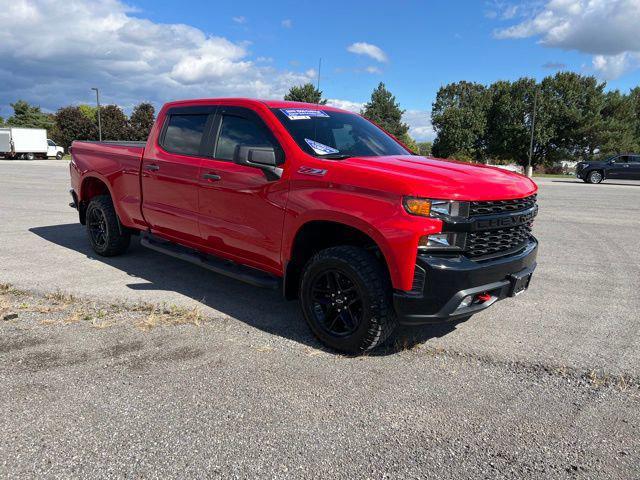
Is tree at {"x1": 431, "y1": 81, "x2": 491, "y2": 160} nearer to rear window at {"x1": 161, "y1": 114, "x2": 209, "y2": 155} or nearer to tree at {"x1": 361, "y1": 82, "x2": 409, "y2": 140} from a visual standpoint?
tree at {"x1": 361, "y1": 82, "x2": 409, "y2": 140}

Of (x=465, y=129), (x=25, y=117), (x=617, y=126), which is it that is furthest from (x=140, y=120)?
(x=617, y=126)

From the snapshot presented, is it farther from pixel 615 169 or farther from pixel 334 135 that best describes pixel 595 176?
pixel 334 135

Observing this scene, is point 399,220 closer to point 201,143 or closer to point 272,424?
point 272,424

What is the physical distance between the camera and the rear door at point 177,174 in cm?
469

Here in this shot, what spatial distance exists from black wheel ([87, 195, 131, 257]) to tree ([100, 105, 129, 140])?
210ft

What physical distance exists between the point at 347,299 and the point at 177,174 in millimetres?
2309

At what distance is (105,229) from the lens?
612 centimetres

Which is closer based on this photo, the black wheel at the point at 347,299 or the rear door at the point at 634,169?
the black wheel at the point at 347,299

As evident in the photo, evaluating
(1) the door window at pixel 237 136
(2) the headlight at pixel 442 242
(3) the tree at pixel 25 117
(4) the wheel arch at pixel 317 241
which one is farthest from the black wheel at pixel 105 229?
(3) the tree at pixel 25 117

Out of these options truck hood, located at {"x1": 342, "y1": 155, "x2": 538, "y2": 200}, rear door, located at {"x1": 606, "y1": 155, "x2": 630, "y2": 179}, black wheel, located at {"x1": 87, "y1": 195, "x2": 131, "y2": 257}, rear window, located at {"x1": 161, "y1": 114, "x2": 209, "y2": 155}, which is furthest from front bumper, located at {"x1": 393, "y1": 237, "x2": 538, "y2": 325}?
rear door, located at {"x1": 606, "y1": 155, "x2": 630, "y2": 179}

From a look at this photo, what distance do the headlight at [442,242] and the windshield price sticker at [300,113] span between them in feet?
5.77

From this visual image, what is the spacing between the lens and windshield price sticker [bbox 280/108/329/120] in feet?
13.9

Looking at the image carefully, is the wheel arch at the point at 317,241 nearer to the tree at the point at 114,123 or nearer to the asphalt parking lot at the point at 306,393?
the asphalt parking lot at the point at 306,393

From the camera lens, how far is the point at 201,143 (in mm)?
4691
